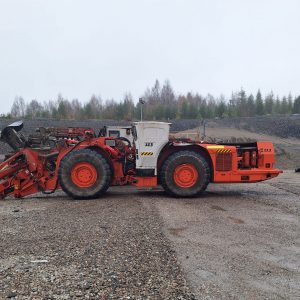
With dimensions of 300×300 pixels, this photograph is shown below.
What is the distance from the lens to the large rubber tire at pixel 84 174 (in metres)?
10.0

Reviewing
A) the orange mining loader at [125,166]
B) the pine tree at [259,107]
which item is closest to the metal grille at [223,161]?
the orange mining loader at [125,166]

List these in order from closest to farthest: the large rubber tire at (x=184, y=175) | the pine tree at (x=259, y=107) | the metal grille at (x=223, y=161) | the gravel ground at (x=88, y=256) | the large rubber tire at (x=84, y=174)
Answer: the gravel ground at (x=88, y=256) → the large rubber tire at (x=84, y=174) → the large rubber tire at (x=184, y=175) → the metal grille at (x=223, y=161) → the pine tree at (x=259, y=107)

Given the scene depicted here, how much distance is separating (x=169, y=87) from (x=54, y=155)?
93451 mm

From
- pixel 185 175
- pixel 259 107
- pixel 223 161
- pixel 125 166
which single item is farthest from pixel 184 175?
pixel 259 107

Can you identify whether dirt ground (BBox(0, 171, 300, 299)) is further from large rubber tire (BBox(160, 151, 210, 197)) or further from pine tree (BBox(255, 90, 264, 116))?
pine tree (BBox(255, 90, 264, 116))

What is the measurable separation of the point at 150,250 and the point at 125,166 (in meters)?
5.03

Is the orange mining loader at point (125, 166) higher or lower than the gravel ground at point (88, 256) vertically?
higher

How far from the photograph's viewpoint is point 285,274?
4.80 m

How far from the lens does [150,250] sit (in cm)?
554

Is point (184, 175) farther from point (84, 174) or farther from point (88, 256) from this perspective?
point (88, 256)

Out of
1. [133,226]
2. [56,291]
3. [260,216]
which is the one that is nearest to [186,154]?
[260,216]

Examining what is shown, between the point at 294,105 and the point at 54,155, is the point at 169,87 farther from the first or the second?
the point at 54,155

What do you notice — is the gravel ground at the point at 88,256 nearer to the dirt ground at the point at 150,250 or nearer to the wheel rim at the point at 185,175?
the dirt ground at the point at 150,250

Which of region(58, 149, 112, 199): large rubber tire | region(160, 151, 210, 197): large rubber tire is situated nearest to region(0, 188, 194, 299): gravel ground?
region(58, 149, 112, 199): large rubber tire
